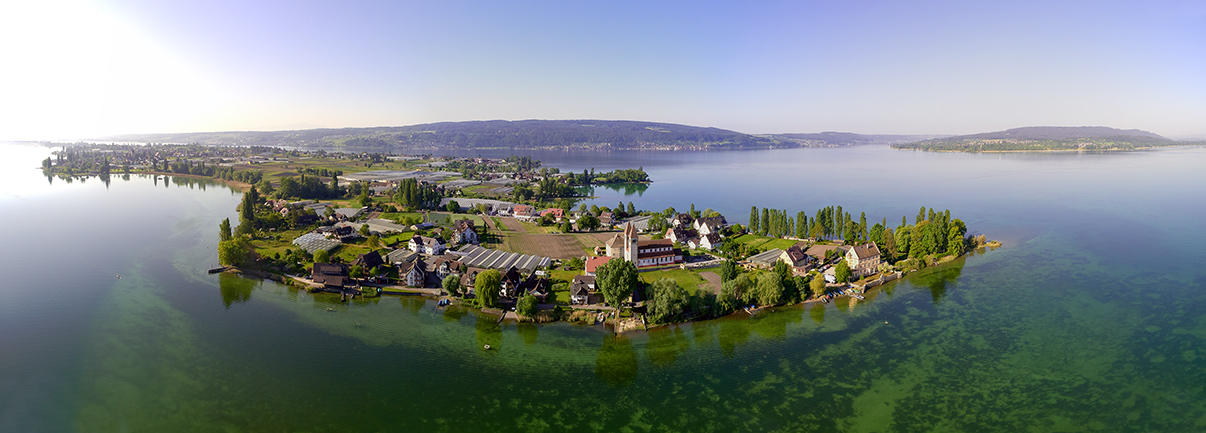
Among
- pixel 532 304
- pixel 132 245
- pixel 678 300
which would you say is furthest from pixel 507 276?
pixel 132 245

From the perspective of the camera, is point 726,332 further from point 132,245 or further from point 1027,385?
point 132,245

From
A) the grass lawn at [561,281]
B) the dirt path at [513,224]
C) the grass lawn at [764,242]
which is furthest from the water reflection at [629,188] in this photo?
the grass lawn at [561,281]

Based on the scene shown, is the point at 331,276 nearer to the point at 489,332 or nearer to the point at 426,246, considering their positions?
the point at 426,246

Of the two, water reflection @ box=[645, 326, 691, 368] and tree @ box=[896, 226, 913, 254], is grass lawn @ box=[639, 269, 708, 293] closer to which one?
water reflection @ box=[645, 326, 691, 368]

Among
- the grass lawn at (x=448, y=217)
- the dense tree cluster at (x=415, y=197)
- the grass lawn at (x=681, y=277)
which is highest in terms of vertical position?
the dense tree cluster at (x=415, y=197)

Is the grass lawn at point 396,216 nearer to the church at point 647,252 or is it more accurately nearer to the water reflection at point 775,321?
the church at point 647,252

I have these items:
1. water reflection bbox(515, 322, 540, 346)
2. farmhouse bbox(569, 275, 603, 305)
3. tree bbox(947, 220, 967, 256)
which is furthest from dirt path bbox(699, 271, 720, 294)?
tree bbox(947, 220, 967, 256)
